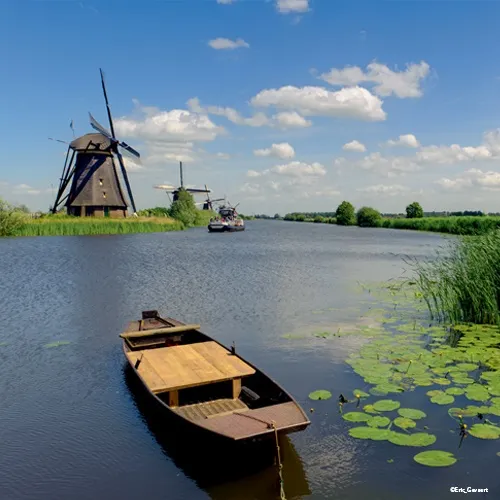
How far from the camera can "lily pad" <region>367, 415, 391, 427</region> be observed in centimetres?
655

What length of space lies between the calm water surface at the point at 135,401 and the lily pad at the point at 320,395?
137mm

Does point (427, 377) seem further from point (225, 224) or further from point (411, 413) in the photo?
point (225, 224)

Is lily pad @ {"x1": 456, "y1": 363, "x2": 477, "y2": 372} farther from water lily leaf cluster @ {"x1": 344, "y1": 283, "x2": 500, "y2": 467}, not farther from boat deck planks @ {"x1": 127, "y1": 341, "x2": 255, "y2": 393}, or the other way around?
boat deck planks @ {"x1": 127, "y1": 341, "x2": 255, "y2": 393}

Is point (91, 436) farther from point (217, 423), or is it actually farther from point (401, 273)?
point (401, 273)

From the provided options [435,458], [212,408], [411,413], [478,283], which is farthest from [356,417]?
[478,283]

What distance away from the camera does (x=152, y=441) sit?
22.1ft

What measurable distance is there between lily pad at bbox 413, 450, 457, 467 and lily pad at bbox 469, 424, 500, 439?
0.76 metres

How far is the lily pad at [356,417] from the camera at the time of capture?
6.81 m

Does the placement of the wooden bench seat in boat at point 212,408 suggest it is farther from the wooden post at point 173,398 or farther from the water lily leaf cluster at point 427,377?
the water lily leaf cluster at point 427,377

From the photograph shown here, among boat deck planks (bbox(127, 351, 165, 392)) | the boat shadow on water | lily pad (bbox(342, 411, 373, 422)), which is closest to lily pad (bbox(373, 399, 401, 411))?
lily pad (bbox(342, 411, 373, 422))

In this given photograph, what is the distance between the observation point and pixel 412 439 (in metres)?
6.08

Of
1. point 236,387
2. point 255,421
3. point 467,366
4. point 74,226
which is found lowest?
point 467,366

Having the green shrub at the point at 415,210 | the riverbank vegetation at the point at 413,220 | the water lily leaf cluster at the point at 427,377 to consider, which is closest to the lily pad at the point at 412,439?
the water lily leaf cluster at the point at 427,377

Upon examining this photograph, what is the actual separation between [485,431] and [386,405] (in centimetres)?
141
